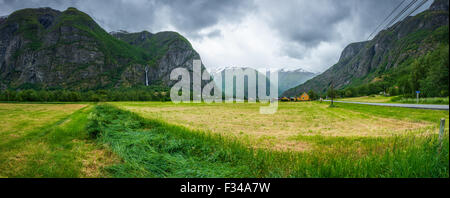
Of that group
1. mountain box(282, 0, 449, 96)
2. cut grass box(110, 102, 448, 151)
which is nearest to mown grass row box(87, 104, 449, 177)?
cut grass box(110, 102, 448, 151)

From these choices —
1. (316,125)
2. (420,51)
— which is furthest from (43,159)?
(316,125)

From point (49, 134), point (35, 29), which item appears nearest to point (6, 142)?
point (49, 134)

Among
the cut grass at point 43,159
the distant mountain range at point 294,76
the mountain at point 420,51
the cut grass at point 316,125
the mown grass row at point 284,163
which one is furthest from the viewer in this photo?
the distant mountain range at point 294,76

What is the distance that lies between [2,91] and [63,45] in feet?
44.4

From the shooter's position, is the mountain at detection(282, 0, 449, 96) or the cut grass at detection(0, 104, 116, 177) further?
the cut grass at detection(0, 104, 116, 177)

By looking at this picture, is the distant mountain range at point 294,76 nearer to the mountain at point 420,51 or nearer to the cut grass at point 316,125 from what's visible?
the cut grass at point 316,125

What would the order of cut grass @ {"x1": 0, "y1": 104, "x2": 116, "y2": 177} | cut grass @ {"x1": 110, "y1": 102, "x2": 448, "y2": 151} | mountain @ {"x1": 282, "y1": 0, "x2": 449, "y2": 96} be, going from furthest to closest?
1. cut grass @ {"x1": 110, "y1": 102, "x2": 448, "y2": 151}
2. cut grass @ {"x1": 0, "y1": 104, "x2": 116, "y2": 177}
3. mountain @ {"x1": 282, "y1": 0, "x2": 449, "y2": 96}

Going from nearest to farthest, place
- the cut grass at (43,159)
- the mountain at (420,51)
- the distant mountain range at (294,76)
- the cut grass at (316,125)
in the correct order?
the mountain at (420,51)
the cut grass at (43,159)
the cut grass at (316,125)
the distant mountain range at (294,76)

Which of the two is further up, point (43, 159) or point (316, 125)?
point (43, 159)

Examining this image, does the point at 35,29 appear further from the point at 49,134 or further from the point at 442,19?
the point at 442,19

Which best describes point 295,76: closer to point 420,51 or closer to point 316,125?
point 316,125

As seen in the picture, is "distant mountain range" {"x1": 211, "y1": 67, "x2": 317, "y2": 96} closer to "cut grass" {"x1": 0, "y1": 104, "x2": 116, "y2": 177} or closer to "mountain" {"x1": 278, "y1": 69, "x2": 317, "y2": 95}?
"mountain" {"x1": 278, "y1": 69, "x2": 317, "y2": 95}

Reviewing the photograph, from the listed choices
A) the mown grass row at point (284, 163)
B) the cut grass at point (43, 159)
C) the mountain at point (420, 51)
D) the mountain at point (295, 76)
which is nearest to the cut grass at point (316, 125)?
the mountain at point (420, 51)

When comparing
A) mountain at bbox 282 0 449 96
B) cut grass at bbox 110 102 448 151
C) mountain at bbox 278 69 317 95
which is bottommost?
cut grass at bbox 110 102 448 151
